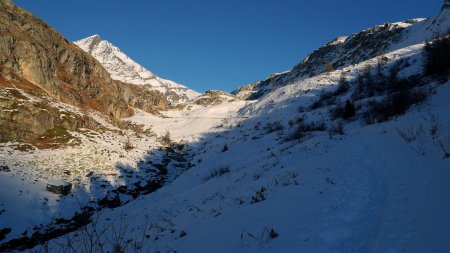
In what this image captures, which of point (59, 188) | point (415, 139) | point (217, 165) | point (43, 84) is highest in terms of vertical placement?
point (43, 84)

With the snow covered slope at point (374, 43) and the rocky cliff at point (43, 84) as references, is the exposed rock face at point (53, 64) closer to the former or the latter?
the rocky cliff at point (43, 84)

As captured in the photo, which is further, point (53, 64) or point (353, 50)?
point (353, 50)

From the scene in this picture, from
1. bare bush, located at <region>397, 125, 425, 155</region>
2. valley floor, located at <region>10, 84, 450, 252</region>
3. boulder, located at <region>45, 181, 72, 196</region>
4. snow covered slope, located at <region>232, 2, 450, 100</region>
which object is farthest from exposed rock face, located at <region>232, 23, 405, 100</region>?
valley floor, located at <region>10, 84, 450, 252</region>

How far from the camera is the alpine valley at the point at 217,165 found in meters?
4.82

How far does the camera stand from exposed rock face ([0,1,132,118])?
3247cm

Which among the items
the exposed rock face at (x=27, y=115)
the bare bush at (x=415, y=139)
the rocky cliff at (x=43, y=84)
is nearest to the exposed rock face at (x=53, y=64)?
the rocky cliff at (x=43, y=84)

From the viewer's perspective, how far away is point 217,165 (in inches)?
821

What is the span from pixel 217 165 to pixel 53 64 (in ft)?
92.2

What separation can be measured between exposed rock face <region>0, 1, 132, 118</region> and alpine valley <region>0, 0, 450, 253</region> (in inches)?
7.5

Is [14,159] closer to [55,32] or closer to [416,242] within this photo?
[416,242]

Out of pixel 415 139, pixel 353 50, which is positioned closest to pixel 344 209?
pixel 415 139

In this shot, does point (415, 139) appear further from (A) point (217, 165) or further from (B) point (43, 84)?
(B) point (43, 84)

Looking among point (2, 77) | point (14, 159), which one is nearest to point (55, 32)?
point (2, 77)

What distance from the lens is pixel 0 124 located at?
22.6 m
